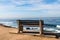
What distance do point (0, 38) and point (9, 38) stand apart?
0.64 meters

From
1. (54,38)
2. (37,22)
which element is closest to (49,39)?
(54,38)

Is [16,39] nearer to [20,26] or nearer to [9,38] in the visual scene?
[9,38]

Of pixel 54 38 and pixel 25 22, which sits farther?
pixel 25 22

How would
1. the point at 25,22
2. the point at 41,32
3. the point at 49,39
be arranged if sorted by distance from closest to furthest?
the point at 49,39, the point at 41,32, the point at 25,22

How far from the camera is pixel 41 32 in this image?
1158 centimetres

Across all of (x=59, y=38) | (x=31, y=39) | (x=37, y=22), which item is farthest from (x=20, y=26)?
(x=59, y=38)

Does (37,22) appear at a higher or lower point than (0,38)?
higher

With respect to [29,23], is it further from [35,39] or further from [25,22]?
[35,39]

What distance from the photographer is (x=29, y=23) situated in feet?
40.1

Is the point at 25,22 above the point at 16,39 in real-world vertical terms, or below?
above

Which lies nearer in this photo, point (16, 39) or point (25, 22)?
point (16, 39)

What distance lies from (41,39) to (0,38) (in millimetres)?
2837

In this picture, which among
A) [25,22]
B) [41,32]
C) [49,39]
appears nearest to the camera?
[49,39]

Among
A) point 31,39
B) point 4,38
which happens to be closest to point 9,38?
point 4,38
